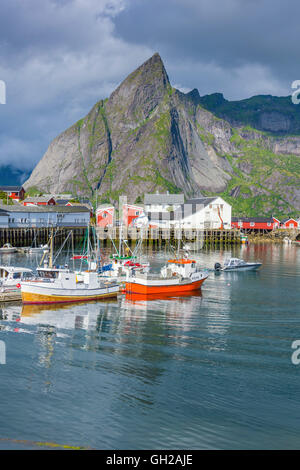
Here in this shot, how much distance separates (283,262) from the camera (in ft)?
257

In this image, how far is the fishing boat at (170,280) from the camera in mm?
42875

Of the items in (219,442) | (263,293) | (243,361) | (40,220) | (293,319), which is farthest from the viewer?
(40,220)

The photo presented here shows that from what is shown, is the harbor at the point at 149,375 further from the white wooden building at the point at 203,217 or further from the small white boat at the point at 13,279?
the white wooden building at the point at 203,217

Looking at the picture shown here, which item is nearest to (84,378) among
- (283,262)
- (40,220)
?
(283,262)

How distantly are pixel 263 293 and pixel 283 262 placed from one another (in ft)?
110

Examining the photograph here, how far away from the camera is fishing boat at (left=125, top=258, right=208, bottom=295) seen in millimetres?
42875

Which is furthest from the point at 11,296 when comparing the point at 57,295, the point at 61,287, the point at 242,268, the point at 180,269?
the point at 242,268

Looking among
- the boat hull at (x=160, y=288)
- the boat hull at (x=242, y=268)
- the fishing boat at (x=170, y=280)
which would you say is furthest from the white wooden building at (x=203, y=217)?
the boat hull at (x=160, y=288)

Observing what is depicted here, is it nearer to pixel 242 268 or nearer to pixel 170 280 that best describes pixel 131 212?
pixel 242 268

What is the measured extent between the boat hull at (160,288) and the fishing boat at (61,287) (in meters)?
2.89

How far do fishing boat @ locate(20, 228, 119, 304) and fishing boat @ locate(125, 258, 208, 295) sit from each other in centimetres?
320

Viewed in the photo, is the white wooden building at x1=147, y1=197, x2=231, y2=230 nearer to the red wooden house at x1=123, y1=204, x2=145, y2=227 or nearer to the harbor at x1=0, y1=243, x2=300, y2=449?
the red wooden house at x1=123, y1=204, x2=145, y2=227

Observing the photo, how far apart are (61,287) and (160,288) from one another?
9.89m

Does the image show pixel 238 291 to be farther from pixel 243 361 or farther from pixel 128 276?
pixel 243 361
